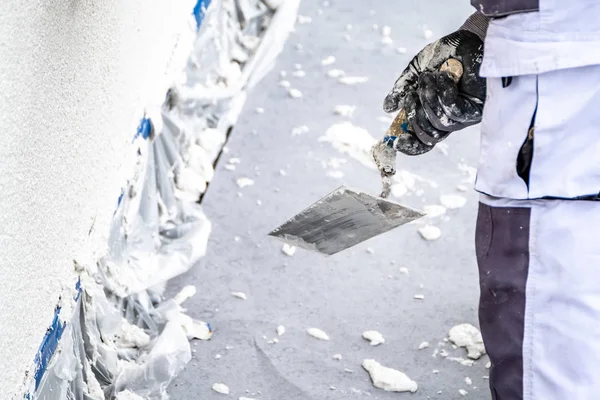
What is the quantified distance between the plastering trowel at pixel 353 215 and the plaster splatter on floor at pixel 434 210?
0.76 metres

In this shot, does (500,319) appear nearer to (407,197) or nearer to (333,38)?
(407,197)

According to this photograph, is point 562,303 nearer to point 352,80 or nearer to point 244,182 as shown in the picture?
point 244,182

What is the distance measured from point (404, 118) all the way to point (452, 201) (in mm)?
962

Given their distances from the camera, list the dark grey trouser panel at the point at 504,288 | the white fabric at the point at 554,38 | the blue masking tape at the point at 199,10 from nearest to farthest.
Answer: the white fabric at the point at 554,38
the dark grey trouser panel at the point at 504,288
the blue masking tape at the point at 199,10

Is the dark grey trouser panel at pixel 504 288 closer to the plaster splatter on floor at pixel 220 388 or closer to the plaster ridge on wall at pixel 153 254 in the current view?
the plaster splatter on floor at pixel 220 388

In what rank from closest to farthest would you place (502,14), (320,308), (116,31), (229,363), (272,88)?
(502,14), (116,31), (229,363), (320,308), (272,88)

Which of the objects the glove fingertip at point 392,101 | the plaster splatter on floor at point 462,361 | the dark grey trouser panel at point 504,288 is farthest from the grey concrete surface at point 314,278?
the glove fingertip at point 392,101

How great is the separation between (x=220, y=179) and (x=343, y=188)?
1.11 meters

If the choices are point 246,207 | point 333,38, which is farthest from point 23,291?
point 333,38

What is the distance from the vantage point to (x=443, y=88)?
1660 mm

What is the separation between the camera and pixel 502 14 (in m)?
1.33

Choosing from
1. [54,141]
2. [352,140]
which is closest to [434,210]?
[352,140]

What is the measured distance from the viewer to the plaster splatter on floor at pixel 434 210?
263 centimetres

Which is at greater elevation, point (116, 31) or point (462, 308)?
point (116, 31)
